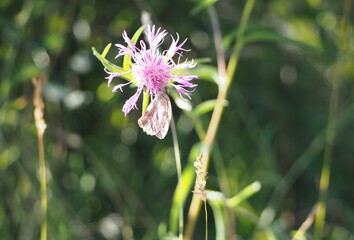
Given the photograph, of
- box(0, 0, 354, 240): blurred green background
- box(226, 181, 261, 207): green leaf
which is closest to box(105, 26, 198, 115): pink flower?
box(226, 181, 261, 207): green leaf

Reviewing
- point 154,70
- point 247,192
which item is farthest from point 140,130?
point 154,70

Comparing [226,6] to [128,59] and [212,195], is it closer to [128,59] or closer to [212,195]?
[212,195]

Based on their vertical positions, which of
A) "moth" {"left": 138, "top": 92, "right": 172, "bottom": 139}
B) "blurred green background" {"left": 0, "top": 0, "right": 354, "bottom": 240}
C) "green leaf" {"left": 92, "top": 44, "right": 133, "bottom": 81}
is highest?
"blurred green background" {"left": 0, "top": 0, "right": 354, "bottom": 240}

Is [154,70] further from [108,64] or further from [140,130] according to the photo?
[140,130]

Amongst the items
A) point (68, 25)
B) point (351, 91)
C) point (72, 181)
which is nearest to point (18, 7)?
point (68, 25)

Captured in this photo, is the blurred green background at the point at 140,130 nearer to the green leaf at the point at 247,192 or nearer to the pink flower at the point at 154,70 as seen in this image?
the green leaf at the point at 247,192

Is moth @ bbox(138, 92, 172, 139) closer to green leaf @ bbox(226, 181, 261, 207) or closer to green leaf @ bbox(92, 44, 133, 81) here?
green leaf @ bbox(92, 44, 133, 81)
